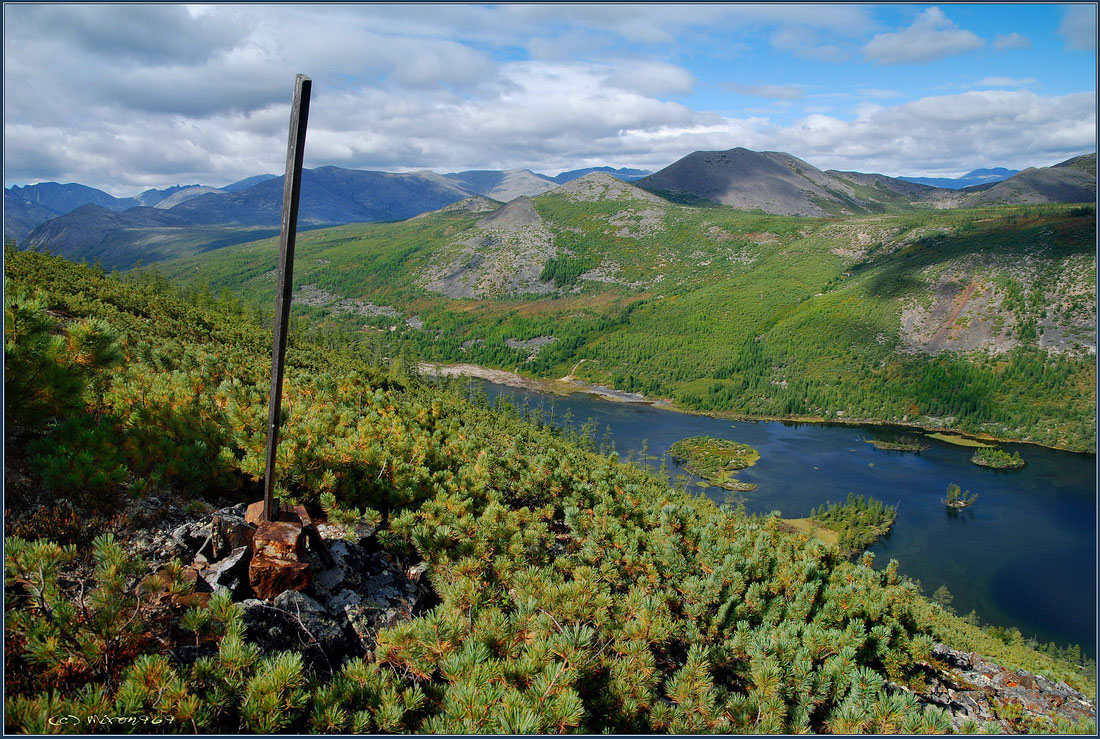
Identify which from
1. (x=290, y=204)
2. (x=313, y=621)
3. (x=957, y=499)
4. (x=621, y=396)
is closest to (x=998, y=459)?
(x=957, y=499)

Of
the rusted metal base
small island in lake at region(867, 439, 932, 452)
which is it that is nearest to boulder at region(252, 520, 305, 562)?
the rusted metal base

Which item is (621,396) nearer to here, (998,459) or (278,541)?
(998,459)

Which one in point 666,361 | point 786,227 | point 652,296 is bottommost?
point 666,361

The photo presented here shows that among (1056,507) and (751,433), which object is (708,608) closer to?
(1056,507)

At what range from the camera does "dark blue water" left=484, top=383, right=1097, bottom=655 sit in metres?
45.0

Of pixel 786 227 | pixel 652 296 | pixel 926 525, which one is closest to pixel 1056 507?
pixel 926 525

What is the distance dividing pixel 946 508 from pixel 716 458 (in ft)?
79.2

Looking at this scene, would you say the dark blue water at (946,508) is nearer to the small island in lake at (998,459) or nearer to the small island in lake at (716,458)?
the small island in lake at (998,459)

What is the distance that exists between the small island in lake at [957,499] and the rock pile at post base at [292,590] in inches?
2746

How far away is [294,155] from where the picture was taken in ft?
14.0

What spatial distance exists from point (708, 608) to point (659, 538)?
4.72 ft

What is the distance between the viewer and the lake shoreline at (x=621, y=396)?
278 feet

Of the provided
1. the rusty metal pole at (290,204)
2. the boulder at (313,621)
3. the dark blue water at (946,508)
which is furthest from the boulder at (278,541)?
the dark blue water at (946,508)

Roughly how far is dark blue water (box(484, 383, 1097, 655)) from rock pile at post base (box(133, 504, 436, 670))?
52.8 m
